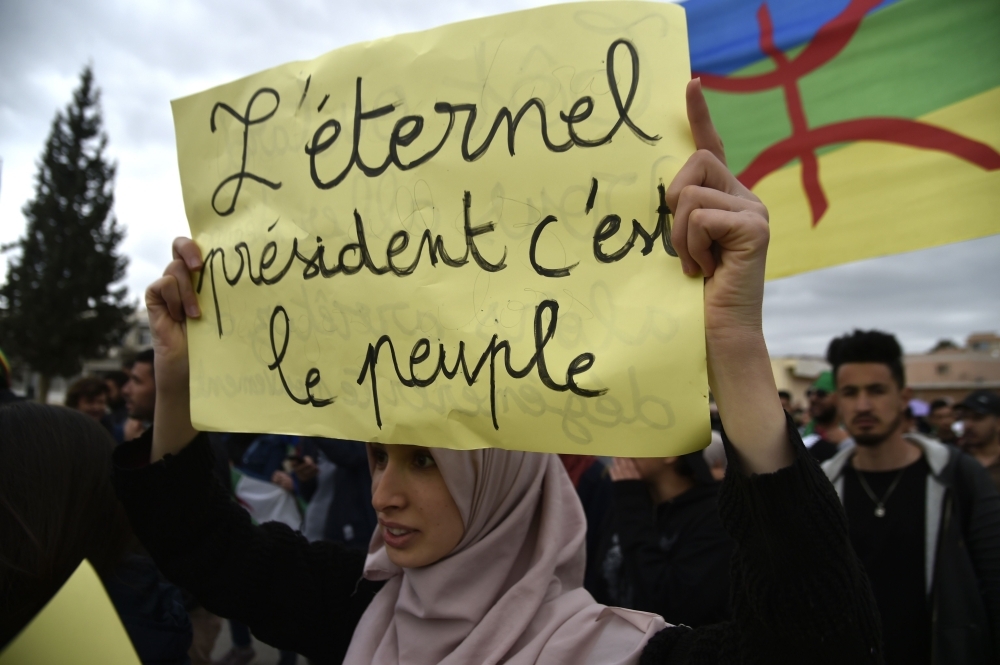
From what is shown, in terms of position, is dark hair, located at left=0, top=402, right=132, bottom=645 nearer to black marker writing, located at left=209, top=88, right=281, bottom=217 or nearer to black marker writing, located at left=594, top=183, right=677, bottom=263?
black marker writing, located at left=209, top=88, right=281, bottom=217

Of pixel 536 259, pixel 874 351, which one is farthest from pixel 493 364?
pixel 874 351

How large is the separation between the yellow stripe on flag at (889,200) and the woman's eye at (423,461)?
49.6 inches

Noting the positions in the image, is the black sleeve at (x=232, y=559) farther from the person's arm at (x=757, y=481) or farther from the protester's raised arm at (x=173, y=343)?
the person's arm at (x=757, y=481)

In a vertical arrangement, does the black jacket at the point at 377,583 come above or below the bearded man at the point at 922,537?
above

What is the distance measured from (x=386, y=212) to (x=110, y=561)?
106 cm

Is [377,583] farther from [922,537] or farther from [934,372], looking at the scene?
[934,372]

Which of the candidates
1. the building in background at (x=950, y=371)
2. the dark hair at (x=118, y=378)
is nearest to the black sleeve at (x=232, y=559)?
the dark hair at (x=118, y=378)

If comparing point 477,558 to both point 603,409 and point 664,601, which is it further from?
point 664,601

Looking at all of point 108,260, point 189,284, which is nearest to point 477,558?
point 189,284

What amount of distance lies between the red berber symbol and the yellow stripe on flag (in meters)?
0.03

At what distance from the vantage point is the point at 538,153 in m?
1.20

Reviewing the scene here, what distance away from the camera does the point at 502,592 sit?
149cm

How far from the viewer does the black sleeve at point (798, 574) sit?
955 mm

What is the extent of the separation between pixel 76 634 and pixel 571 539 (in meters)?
1.03
